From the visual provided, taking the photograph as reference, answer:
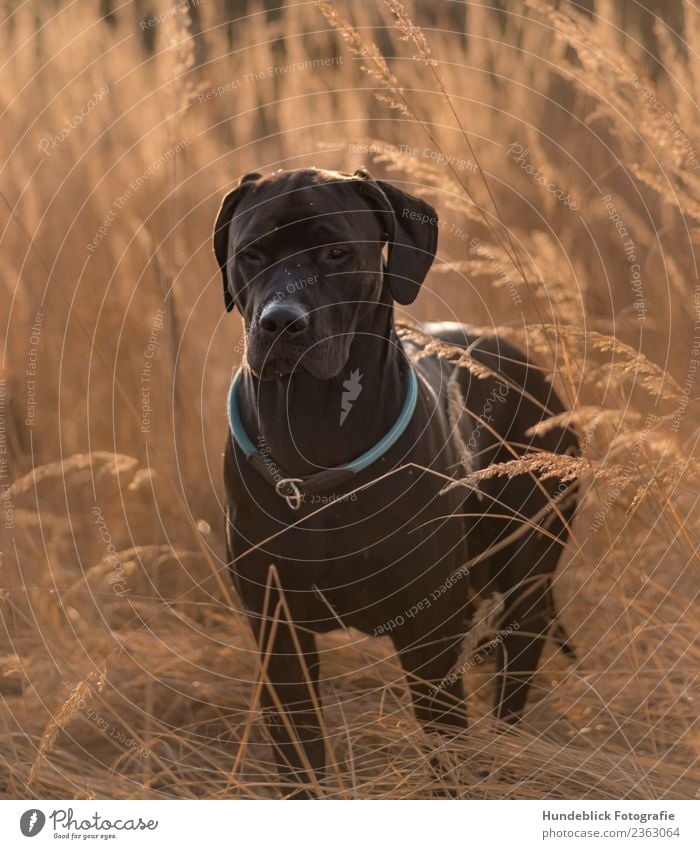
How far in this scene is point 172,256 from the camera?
4.80 meters

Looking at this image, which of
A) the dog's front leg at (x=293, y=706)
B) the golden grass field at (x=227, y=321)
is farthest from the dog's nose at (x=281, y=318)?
the dog's front leg at (x=293, y=706)

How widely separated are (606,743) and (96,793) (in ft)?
5.31

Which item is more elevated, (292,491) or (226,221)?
(226,221)

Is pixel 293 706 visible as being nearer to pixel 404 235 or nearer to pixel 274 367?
pixel 274 367

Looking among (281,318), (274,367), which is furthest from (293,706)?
(281,318)

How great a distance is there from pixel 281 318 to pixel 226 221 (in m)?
0.67

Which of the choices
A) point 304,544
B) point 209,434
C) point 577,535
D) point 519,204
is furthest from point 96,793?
point 519,204

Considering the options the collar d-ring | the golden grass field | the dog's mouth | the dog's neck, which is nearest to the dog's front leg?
the golden grass field

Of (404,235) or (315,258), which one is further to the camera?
(404,235)

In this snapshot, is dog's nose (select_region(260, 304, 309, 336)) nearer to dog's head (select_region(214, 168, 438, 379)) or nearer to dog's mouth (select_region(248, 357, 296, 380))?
dog's head (select_region(214, 168, 438, 379))

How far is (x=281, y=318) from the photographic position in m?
3.04

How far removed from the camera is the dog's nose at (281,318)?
3039 mm

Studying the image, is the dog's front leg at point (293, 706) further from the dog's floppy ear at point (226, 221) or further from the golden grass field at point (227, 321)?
the dog's floppy ear at point (226, 221)

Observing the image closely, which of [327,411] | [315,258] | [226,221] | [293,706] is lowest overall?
[293,706]
